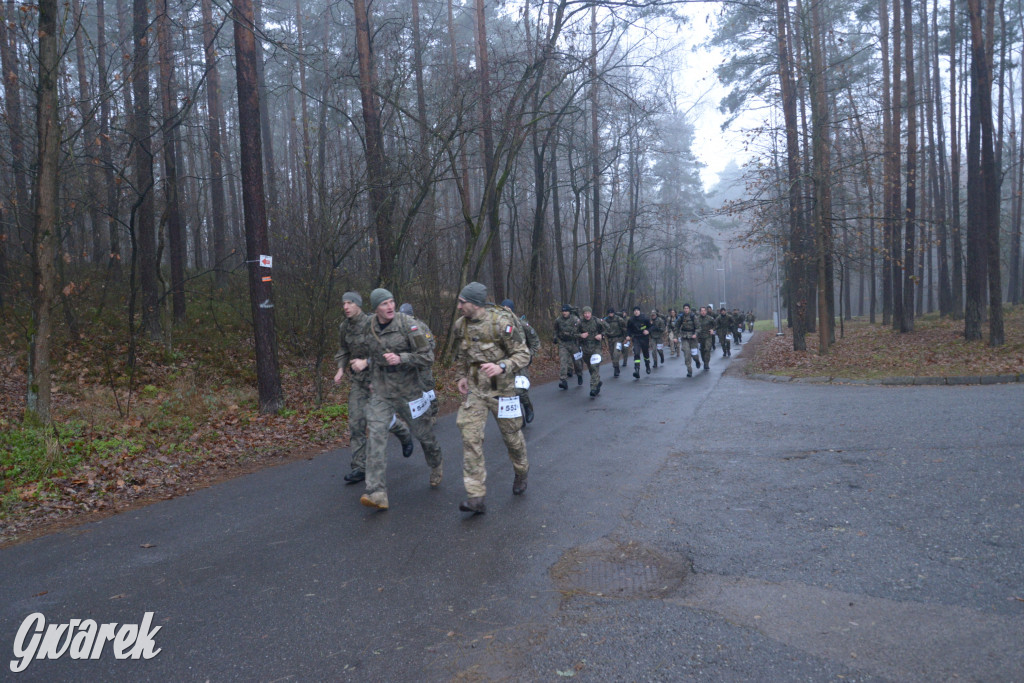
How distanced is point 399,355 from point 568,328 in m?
8.90

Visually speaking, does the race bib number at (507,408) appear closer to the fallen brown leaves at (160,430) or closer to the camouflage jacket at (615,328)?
the fallen brown leaves at (160,430)

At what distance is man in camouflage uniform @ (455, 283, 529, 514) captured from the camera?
637 centimetres

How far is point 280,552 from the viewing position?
543 cm

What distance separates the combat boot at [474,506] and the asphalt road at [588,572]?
12cm

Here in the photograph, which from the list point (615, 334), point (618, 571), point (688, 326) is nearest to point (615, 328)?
point (615, 334)

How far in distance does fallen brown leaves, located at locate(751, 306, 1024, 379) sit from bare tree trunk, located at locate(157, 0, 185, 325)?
1498 centimetres

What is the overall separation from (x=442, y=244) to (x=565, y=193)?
1789 centimetres

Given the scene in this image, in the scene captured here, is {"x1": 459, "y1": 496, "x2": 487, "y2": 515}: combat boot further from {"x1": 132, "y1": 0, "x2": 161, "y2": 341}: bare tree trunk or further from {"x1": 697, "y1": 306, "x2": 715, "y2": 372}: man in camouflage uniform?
{"x1": 697, "y1": 306, "x2": 715, "y2": 372}: man in camouflage uniform

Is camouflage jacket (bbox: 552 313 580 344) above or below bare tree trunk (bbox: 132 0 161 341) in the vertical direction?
Answer: below

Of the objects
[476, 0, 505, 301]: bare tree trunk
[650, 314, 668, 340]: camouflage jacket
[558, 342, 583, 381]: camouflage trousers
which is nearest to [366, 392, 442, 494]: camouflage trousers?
[558, 342, 583, 381]: camouflage trousers

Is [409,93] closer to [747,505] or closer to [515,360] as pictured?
[515,360]

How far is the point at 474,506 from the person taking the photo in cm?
609

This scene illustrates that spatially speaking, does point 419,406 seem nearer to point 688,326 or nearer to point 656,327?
point 688,326

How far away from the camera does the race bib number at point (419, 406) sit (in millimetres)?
6715
